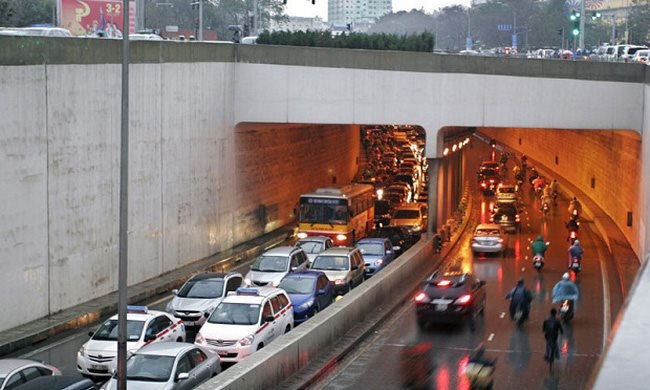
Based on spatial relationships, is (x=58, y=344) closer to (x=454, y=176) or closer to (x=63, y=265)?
(x=63, y=265)

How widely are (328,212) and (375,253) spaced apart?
520 centimetres

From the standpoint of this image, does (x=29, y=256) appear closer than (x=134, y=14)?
Yes

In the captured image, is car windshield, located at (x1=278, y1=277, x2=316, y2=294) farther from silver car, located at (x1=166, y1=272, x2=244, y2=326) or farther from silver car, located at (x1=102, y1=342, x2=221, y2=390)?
silver car, located at (x1=102, y1=342, x2=221, y2=390)

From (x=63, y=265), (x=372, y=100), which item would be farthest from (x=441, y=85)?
(x=63, y=265)

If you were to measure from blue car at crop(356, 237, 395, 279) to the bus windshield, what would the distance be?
4.07 meters

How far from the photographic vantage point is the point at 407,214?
158 ft

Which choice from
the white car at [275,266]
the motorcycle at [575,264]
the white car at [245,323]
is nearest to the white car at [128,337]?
the white car at [245,323]

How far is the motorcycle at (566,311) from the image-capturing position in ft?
86.0

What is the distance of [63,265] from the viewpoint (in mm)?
27453

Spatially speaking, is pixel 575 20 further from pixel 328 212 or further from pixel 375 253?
pixel 375 253

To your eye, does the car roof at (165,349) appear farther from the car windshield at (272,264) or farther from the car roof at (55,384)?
the car windshield at (272,264)

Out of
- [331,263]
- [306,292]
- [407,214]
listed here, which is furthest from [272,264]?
[407,214]

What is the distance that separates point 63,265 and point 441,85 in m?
20.6

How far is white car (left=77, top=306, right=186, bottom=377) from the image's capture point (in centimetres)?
2053
